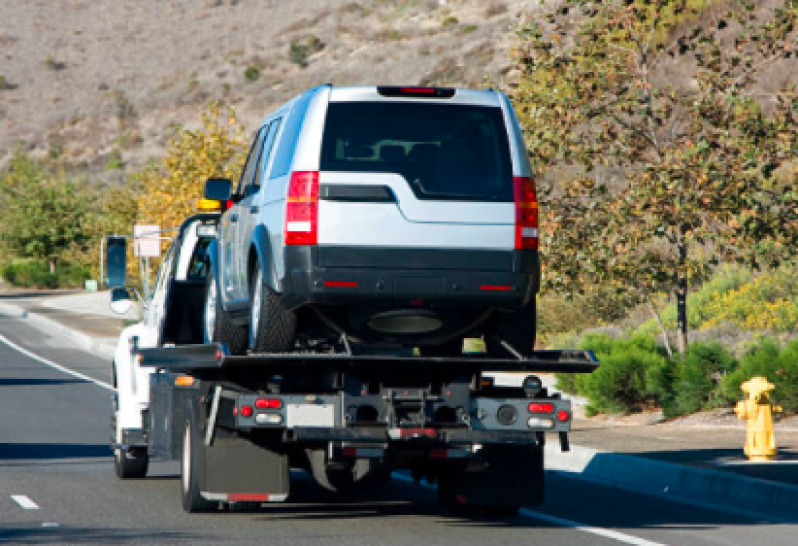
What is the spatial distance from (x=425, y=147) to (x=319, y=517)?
299 centimetres

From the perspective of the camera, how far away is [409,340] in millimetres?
10766

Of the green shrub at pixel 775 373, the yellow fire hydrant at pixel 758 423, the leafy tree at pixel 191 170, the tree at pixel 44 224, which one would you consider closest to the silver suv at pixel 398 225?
the yellow fire hydrant at pixel 758 423

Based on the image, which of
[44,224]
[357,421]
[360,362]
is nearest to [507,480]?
[357,421]

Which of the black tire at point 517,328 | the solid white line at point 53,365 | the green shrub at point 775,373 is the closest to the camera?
the black tire at point 517,328

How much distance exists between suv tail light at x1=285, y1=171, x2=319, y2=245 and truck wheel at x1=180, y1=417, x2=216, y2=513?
6.04ft

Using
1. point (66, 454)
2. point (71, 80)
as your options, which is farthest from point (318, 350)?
point (71, 80)

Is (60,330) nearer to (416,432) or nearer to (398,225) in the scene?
(416,432)

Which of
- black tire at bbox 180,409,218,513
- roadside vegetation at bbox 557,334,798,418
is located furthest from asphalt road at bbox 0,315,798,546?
roadside vegetation at bbox 557,334,798,418

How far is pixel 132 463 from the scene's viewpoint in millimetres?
14484

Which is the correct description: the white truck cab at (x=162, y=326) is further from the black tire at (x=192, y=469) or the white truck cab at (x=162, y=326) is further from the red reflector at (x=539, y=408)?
the red reflector at (x=539, y=408)

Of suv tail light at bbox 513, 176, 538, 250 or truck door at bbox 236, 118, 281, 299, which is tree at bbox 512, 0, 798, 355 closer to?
truck door at bbox 236, 118, 281, 299

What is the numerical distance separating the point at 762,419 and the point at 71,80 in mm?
115590

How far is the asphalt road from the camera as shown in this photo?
1080cm

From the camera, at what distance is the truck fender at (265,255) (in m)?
10.6
